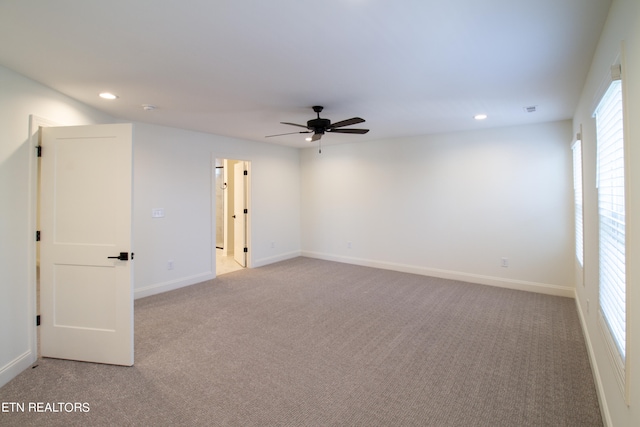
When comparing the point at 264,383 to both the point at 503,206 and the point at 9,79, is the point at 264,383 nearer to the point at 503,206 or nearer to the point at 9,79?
the point at 9,79

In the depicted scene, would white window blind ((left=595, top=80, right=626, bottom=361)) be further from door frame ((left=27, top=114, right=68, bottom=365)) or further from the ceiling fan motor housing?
door frame ((left=27, top=114, right=68, bottom=365))

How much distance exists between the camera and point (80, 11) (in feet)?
5.85

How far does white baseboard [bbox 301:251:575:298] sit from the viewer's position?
177 inches

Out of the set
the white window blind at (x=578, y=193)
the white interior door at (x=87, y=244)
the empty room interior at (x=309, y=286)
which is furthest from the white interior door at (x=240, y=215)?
the white window blind at (x=578, y=193)

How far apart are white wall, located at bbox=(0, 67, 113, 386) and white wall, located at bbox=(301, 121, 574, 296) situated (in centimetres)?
490

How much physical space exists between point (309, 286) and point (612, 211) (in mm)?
3823

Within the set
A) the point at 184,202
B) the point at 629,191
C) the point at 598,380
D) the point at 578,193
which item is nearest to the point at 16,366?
the point at 184,202

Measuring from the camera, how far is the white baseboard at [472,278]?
450cm

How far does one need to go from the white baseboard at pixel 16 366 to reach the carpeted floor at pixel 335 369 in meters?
0.05

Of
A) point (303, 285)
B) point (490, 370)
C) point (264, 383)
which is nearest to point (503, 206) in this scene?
point (490, 370)

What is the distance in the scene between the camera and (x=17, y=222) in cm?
257

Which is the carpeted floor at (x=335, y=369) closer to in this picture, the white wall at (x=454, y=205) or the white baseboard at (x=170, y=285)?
the white baseboard at (x=170, y=285)

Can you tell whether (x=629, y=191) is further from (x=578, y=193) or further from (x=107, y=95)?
(x=107, y=95)

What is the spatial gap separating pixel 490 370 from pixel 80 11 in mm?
3829
